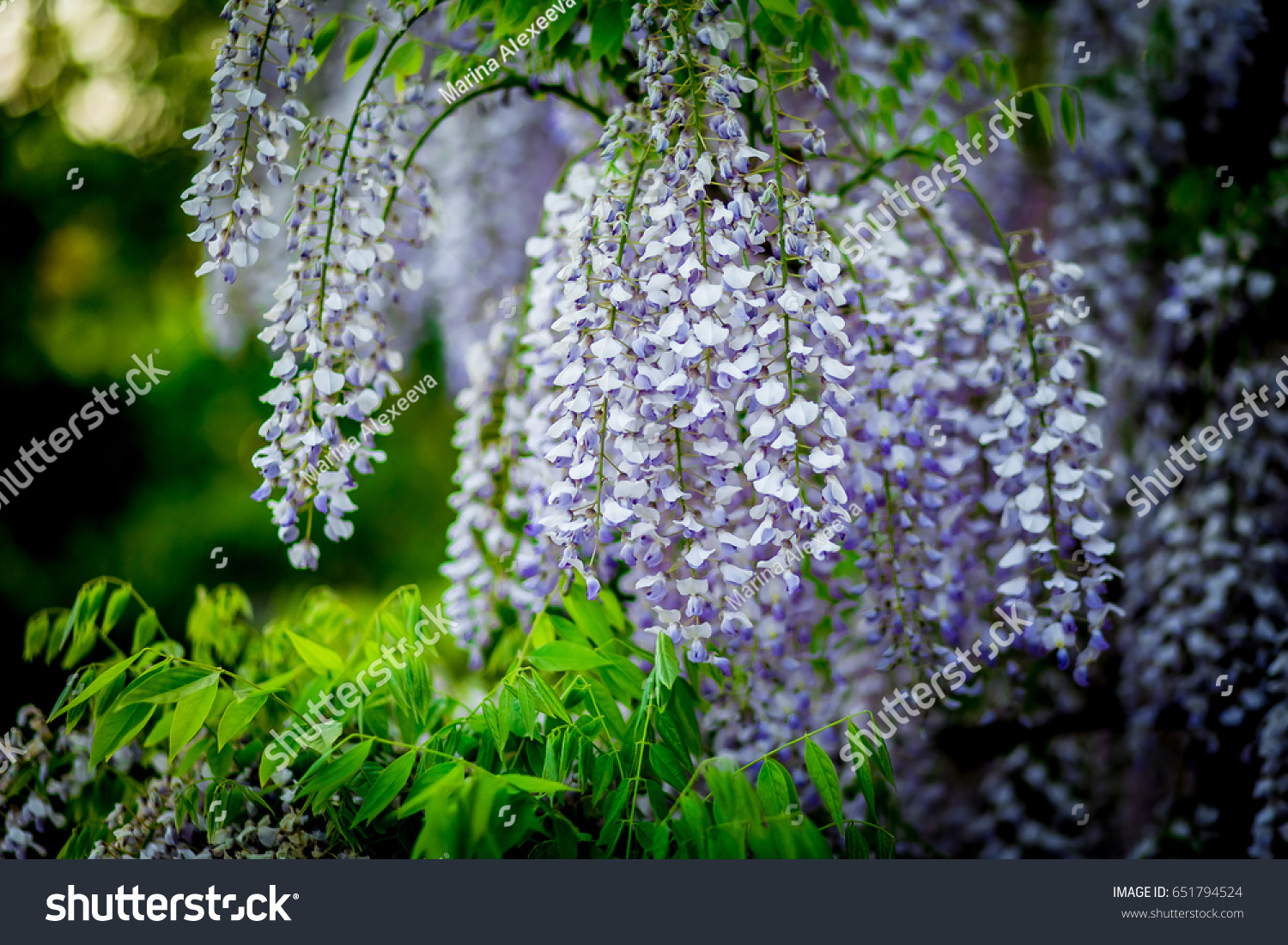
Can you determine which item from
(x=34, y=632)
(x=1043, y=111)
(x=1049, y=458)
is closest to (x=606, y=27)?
(x=1043, y=111)

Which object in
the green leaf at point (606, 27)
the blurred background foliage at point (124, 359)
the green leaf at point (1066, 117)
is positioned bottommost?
the green leaf at point (1066, 117)

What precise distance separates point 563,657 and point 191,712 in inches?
19.7

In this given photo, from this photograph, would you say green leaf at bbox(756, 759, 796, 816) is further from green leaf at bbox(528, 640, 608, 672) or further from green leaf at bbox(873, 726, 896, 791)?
green leaf at bbox(528, 640, 608, 672)

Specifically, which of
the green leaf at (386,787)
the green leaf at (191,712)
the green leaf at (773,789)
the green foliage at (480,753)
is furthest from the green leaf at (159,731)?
the green leaf at (773,789)

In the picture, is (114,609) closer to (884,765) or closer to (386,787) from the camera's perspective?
(386,787)

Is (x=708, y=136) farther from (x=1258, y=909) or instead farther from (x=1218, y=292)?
(x=1218, y=292)

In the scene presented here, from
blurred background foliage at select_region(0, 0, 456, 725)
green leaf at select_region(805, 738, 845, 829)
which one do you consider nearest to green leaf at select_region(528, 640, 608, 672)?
green leaf at select_region(805, 738, 845, 829)

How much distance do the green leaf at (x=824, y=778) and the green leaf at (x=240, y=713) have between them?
0.73 meters

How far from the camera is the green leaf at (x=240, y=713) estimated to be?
1131 mm

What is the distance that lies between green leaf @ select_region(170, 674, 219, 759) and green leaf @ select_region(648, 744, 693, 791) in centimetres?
60

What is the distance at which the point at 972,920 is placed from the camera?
4.16 feet

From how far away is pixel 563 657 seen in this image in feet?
4.05

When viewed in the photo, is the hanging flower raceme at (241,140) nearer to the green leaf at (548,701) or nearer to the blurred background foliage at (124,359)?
the green leaf at (548,701)

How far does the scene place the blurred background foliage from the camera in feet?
10.0
